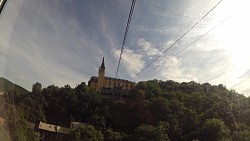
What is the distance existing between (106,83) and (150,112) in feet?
1.32

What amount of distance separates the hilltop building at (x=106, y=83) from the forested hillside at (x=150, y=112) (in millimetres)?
50

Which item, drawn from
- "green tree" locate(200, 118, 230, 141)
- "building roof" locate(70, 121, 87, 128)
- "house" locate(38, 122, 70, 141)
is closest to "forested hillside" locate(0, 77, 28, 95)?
"house" locate(38, 122, 70, 141)

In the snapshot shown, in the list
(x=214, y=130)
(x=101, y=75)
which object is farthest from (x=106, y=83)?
(x=214, y=130)

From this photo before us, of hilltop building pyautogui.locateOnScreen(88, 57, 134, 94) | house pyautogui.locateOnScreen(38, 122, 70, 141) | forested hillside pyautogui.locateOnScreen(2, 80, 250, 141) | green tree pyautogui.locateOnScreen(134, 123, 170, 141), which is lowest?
house pyautogui.locateOnScreen(38, 122, 70, 141)

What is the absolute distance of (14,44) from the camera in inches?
47.2

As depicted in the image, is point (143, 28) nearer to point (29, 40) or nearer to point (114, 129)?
point (29, 40)

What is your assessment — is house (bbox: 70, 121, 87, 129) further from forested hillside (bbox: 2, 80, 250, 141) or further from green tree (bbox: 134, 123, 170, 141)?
green tree (bbox: 134, 123, 170, 141)

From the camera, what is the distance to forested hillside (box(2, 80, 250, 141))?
51.3 inches

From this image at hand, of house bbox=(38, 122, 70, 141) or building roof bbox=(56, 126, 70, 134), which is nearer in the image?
house bbox=(38, 122, 70, 141)

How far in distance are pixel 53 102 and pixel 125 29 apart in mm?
747

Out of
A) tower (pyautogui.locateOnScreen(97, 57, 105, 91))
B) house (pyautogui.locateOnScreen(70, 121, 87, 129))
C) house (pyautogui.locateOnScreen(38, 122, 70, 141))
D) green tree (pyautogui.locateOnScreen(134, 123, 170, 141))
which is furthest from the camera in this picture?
house (pyautogui.locateOnScreen(70, 121, 87, 129))

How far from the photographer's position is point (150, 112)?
1.53 metres

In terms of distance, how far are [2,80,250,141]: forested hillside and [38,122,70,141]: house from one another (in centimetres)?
4

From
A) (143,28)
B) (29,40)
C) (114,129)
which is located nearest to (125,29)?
(143,28)
